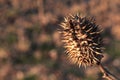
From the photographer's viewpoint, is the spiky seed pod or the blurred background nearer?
the spiky seed pod

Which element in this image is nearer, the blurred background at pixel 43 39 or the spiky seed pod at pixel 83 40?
the spiky seed pod at pixel 83 40

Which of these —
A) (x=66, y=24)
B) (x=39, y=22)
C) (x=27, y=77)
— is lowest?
(x=27, y=77)

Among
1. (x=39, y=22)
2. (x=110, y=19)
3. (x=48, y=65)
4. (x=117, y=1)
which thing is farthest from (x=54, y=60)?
(x=117, y=1)

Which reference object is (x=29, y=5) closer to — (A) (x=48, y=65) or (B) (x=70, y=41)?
(A) (x=48, y=65)
